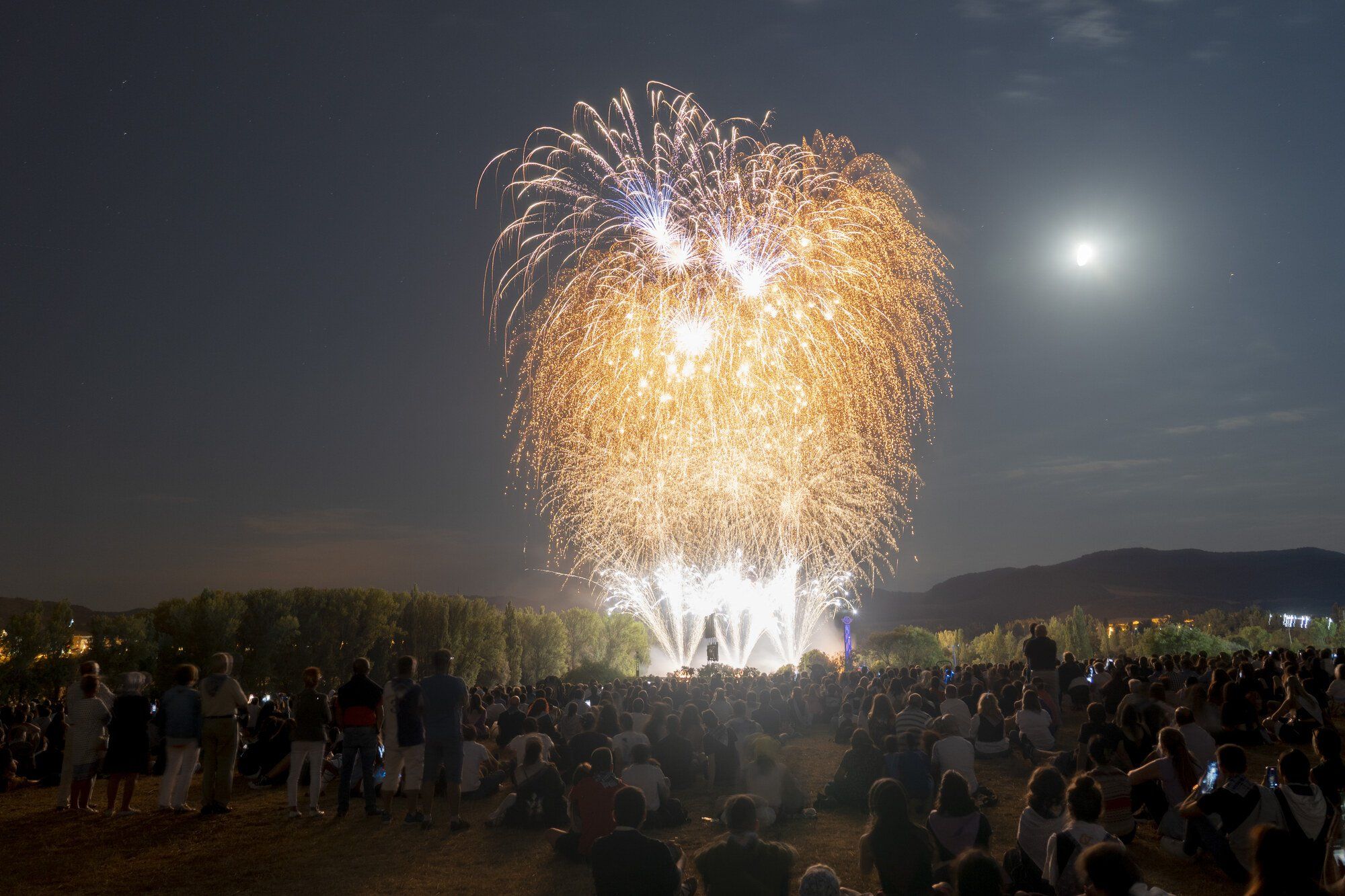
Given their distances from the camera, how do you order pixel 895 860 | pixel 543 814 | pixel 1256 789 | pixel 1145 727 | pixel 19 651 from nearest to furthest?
pixel 895 860 < pixel 1256 789 < pixel 543 814 < pixel 1145 727 < pixel 19 651

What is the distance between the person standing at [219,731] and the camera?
36.3ft

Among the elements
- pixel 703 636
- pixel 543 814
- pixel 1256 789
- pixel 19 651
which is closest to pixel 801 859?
pixel 543 814

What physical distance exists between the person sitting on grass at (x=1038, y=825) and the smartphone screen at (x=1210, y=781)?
6.56ft

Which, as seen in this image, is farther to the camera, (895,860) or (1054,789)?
(1054,789)

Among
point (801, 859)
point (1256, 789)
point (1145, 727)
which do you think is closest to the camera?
point (1256, 789)

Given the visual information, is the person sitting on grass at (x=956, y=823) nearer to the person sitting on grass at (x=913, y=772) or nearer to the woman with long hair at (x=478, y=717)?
the person sitting on grass at (x=913, y=772)

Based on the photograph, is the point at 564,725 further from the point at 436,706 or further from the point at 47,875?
the point at 47,875

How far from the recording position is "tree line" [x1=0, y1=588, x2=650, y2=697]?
185ft

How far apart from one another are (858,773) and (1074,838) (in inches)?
229

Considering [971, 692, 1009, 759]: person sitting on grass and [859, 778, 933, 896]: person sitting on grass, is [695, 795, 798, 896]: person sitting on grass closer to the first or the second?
[859, 778, 933, 896]: person sitting on grass

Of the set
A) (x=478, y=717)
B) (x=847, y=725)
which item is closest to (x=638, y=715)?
(x=847, y=725)

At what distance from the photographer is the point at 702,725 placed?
1638 centimetres

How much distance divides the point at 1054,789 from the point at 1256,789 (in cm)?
231

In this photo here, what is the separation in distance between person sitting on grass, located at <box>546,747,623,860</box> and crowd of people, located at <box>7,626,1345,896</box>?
3 centimetres
